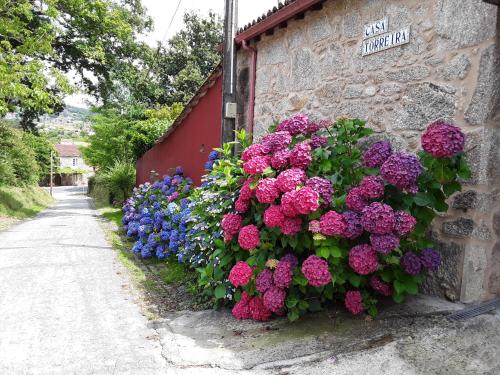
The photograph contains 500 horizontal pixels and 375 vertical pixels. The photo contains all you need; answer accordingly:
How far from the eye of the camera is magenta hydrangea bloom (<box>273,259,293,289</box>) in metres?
3.33

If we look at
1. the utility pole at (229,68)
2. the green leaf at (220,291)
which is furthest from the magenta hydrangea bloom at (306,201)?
the utility pole at (229,68)

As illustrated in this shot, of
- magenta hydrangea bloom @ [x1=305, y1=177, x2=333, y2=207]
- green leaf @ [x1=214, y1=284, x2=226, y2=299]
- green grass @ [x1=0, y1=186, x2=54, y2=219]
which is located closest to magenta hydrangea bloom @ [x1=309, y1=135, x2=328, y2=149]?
magenta hydrangea bloom @ [x1=305, y1=177, x2=333, y2=207]

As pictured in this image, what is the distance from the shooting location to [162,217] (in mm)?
7824

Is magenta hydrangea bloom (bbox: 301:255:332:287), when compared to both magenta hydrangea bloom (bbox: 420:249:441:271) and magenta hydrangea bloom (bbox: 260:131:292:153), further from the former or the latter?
magenta hydrangea bloom (bbox: 260:131:292:153)

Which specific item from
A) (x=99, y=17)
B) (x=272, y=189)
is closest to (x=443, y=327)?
(x=272, y=189)

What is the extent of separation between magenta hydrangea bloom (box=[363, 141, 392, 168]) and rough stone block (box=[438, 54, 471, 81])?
28.3 inches

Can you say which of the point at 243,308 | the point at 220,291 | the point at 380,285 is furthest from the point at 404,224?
the point at 220,291

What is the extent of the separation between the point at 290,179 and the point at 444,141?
1086 mm

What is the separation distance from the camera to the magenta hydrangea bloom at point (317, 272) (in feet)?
10.2

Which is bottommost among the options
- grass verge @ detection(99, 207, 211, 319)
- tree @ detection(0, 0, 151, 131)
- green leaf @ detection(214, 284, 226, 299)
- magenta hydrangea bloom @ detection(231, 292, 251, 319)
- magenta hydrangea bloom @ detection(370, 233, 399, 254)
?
grass verge @ detection(99, 207, 211, 319)

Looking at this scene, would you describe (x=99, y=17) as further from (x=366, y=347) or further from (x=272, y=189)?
(x=366, y=347)

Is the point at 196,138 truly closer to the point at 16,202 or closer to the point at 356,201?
the point at 356,201

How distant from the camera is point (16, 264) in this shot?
21.1ft

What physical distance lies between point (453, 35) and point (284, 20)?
8.21ft
